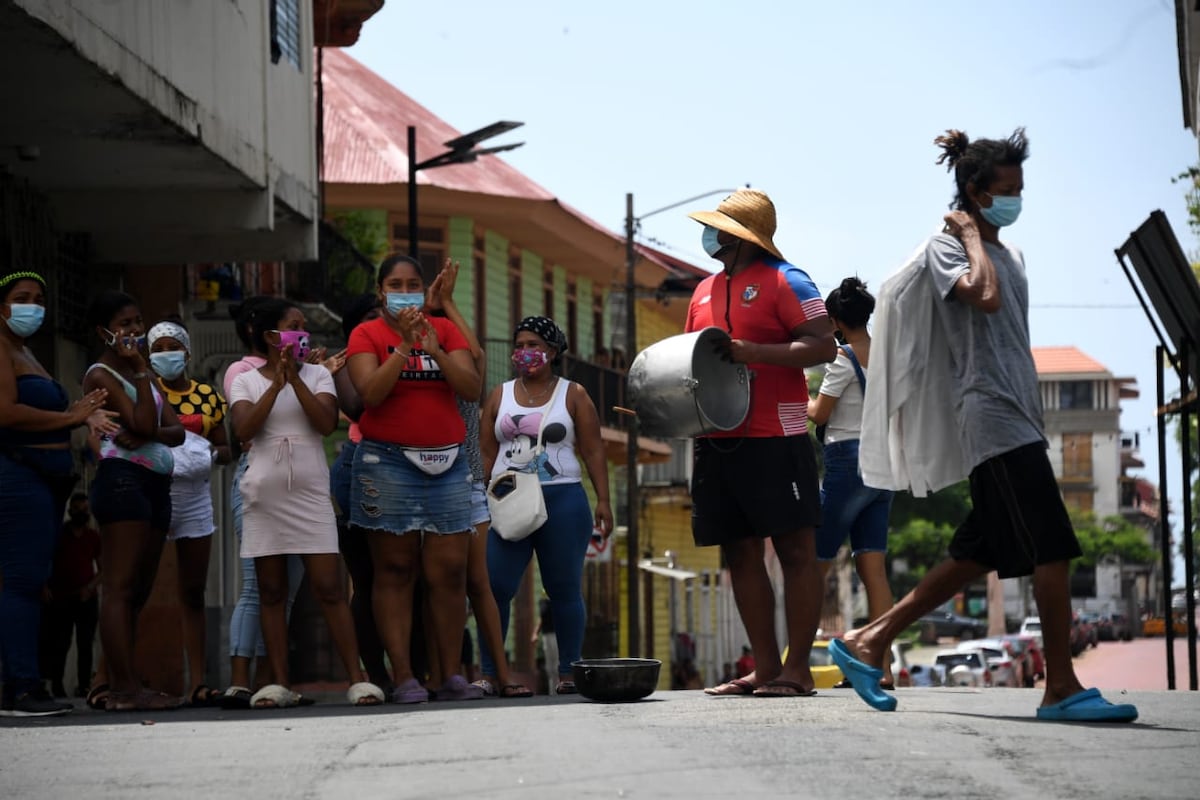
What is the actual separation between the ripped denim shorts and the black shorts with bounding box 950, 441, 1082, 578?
2949 mm

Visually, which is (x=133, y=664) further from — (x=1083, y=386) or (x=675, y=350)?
(x=1083, y=386)

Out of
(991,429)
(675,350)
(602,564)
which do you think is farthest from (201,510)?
(602,564)

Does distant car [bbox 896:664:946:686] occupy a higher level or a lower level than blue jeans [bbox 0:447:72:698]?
lower

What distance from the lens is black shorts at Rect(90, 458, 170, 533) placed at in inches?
405

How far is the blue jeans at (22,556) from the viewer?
9.87 meters

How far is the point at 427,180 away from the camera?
38594 millimetres

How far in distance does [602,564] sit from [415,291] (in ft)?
113

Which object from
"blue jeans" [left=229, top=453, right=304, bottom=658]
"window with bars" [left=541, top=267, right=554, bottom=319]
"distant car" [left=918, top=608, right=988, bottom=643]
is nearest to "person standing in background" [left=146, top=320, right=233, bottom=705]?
"blue jeans" [left=229, top=453, right=304, bottom=658]

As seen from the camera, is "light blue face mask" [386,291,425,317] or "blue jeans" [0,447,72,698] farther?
"light blue face mask" [386,291,425,317]

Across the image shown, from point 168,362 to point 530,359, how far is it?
5.93ft

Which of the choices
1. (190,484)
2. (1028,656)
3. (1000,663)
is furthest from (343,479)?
(1028,656)

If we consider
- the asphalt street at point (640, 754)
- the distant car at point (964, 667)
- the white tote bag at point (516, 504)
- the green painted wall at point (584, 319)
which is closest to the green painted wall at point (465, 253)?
the green painted wall at point (584, 319)

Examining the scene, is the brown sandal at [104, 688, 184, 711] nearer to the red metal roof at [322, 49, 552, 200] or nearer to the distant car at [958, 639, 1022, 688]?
the red metal roof at [322, 49, 552, 200]

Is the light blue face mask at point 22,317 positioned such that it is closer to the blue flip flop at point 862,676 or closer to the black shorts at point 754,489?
the black shorts at point 754,489
